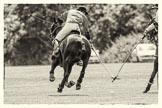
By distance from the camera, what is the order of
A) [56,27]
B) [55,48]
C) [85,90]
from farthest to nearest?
[85,90]
[56,27]
[55,48]

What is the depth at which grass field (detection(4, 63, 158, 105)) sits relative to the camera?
21562mm

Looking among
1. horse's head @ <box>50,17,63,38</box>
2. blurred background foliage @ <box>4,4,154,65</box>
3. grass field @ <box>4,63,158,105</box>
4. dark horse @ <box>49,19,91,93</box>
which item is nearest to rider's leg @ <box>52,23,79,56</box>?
dark horse @ <box>49,19,91,93</box>

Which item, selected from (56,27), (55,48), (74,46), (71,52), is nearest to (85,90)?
(55,48)

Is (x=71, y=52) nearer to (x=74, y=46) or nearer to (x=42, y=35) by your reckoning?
(x=74, y=46)

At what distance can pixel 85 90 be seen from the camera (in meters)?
23.2

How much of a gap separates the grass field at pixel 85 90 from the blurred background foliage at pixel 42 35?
6.48 m

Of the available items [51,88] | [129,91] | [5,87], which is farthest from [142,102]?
[5,87]

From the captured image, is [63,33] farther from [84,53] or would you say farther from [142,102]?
[142,102]

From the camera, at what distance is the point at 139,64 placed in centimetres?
3469

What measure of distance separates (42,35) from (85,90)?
47.3 feet

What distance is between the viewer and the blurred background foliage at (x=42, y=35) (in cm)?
3612

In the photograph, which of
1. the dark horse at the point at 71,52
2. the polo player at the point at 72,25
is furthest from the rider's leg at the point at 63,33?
the dark horse at the point at 71,52

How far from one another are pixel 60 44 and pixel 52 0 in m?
5.01

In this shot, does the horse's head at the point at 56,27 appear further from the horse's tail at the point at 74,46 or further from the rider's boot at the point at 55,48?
the horse's tail at the point at 74,46
